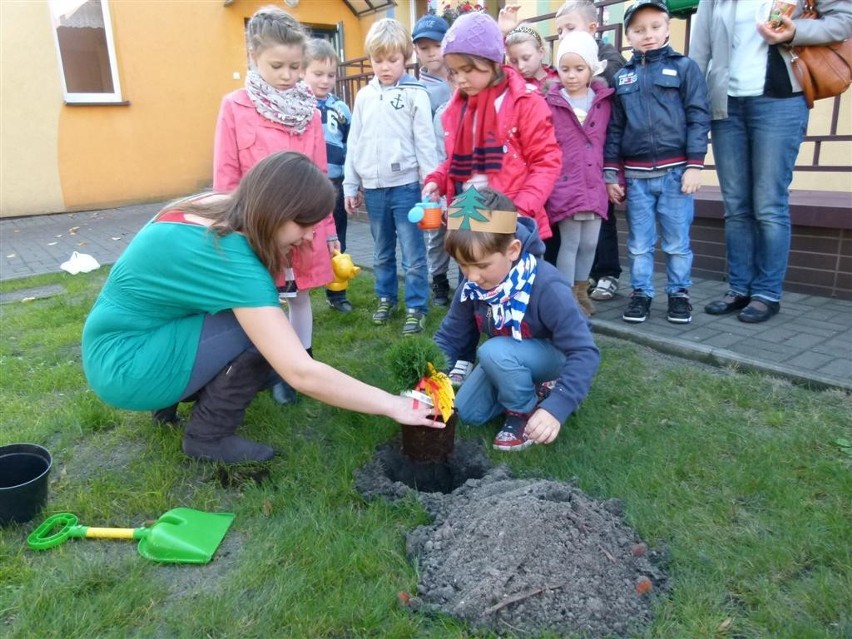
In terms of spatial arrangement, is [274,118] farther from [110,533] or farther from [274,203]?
[110,533]

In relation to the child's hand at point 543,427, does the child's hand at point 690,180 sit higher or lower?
higher

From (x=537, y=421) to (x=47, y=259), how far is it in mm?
6745

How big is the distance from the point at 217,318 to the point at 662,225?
113 inches

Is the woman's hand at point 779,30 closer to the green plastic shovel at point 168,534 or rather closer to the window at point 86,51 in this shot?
the green plastic shovel at point 168,534

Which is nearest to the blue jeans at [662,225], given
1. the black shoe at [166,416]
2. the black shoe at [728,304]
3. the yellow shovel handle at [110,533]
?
the black shoe at [728,304]

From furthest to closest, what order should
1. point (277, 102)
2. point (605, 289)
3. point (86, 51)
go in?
point (86, 51)
point (605, 289)
point (277, 102)

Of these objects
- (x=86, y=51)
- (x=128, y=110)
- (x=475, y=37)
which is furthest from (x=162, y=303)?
(x=86, y=51)

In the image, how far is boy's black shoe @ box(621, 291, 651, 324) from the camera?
4.29m

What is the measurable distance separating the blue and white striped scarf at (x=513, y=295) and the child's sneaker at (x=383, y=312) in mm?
1745

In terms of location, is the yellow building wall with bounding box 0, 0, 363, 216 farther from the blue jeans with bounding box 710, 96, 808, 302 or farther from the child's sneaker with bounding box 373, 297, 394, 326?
the blue jeans with bounding box 710, 96, 808, 302

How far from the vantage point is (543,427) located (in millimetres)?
2490

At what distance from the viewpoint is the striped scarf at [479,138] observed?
3695mm

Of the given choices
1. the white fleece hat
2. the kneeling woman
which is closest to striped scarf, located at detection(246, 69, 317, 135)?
the kneeling woman

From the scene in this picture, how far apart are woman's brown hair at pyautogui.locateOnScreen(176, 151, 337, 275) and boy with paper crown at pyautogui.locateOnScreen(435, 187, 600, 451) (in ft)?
1.80
